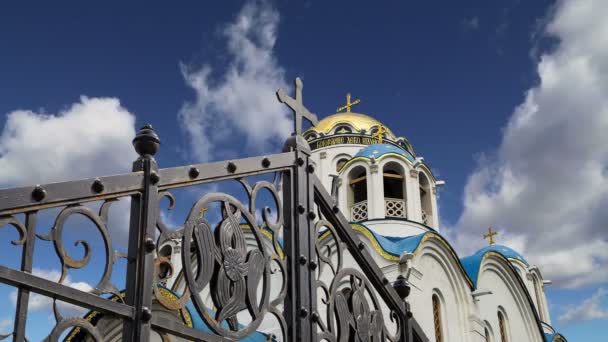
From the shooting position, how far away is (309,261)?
3.39 meters

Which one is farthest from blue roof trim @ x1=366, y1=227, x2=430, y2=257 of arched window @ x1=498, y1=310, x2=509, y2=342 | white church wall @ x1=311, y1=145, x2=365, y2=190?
white church wall @ x1=311, y1=145, x2=365, y2=190

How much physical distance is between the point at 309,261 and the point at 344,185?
13244mm

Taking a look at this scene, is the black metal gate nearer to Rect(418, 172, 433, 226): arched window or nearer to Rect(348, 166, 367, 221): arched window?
Rect(348, 166, 367, 221): arched window

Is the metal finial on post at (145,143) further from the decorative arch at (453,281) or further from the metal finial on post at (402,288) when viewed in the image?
the decorative arch at (453,281)

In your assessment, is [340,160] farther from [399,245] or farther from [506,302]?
[506,302]

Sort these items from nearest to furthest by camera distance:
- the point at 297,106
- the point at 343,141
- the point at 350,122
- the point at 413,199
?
the point at 297,106
the point at 413,199
the point at 343,141
the point at 350,122

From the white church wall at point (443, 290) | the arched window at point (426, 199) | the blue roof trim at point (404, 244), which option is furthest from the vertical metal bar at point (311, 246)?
the arched window at point (426, 199)

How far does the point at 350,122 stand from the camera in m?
20.4

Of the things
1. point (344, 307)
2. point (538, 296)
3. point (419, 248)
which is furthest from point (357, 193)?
point (344, 307)

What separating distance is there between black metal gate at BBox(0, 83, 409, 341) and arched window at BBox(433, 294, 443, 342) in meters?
10.0

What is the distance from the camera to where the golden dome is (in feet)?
66.2

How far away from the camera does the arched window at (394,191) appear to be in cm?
1594

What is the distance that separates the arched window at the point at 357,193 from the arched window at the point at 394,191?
1.89 ft

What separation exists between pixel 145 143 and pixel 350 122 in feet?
58.4
